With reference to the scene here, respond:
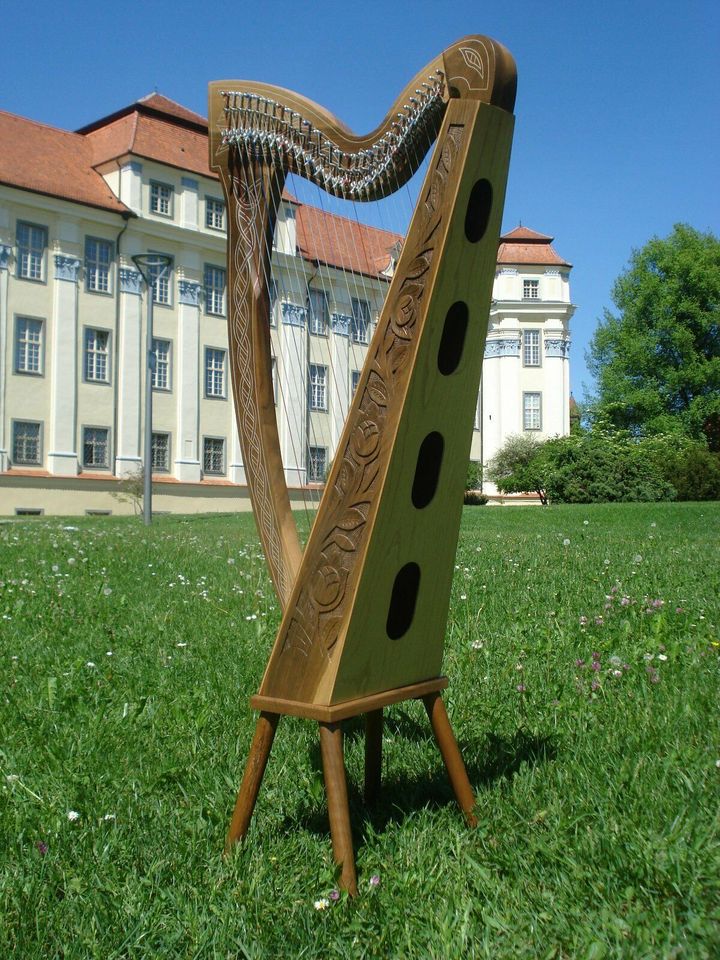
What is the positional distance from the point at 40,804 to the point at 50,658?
185 cm

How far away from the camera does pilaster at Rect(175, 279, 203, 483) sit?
1387 inches

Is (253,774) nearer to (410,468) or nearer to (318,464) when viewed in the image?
(410,468)

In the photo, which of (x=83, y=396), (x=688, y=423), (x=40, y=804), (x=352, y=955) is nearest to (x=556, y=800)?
(x=352, y=955)

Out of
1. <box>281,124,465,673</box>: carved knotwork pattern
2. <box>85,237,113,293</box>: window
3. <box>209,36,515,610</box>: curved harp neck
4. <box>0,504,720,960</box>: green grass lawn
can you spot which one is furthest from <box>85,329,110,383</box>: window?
<box>281,124,465,673</box>: carved knotwork pattern

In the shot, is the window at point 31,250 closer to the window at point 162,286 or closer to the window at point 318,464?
the window at point 162,286

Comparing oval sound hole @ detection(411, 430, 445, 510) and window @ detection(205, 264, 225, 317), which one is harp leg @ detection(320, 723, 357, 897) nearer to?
oval sound hole @ detection(411, 430, 445, 510)

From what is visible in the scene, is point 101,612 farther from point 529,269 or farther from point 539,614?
point 529,269

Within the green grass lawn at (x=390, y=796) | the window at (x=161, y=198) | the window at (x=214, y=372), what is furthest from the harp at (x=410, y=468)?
the window at (x=214, y=372)

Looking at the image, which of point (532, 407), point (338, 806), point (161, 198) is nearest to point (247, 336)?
point (338, 806)

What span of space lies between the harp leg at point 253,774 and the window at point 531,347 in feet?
155

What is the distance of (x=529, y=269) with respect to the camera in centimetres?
4812

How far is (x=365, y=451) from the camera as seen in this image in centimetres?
237

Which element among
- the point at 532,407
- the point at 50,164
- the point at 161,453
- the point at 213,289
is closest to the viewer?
the point at 50,164

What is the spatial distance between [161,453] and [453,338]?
3356cm
